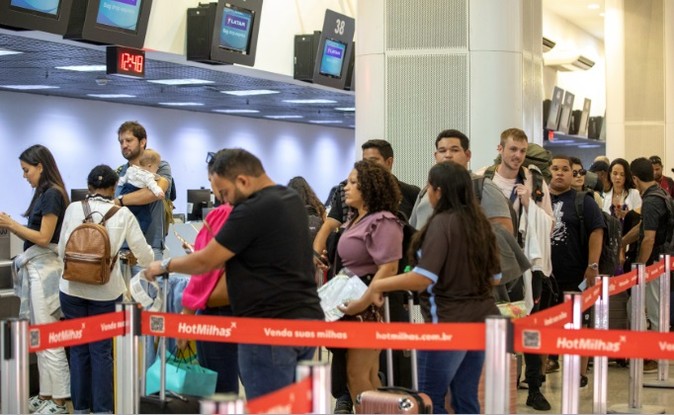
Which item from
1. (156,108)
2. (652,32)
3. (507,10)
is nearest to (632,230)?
(507,10)

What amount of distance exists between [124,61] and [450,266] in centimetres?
661

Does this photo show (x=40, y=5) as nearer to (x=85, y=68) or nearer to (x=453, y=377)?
(x=85, y=68)

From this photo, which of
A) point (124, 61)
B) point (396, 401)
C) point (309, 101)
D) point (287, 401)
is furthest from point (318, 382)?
point (309, 101)

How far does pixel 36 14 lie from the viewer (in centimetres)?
914

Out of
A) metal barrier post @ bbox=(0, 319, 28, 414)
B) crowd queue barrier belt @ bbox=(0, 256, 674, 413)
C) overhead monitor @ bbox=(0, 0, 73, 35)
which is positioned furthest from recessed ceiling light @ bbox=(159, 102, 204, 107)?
metal barrier post @ bbox=(0, 319, 28, 414)

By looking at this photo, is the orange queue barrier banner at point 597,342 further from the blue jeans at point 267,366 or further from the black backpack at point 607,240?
the black backpack at point 607,240

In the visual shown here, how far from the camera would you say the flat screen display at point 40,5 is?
29.2 feet

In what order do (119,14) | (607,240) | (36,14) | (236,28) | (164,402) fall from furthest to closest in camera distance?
(236,28) → (119,14) → (36,14) → (607,240) → (164,402)

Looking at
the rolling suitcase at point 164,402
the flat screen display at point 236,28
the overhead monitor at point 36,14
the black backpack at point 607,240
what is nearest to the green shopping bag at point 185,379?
the rolling suitcase at point 164,402

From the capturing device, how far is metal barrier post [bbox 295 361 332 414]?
10.4 ft

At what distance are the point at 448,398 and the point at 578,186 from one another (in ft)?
11.4

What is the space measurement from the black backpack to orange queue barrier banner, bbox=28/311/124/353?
427 cm

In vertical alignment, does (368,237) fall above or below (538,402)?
above

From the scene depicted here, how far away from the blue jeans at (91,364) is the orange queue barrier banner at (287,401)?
3590 millimetres
